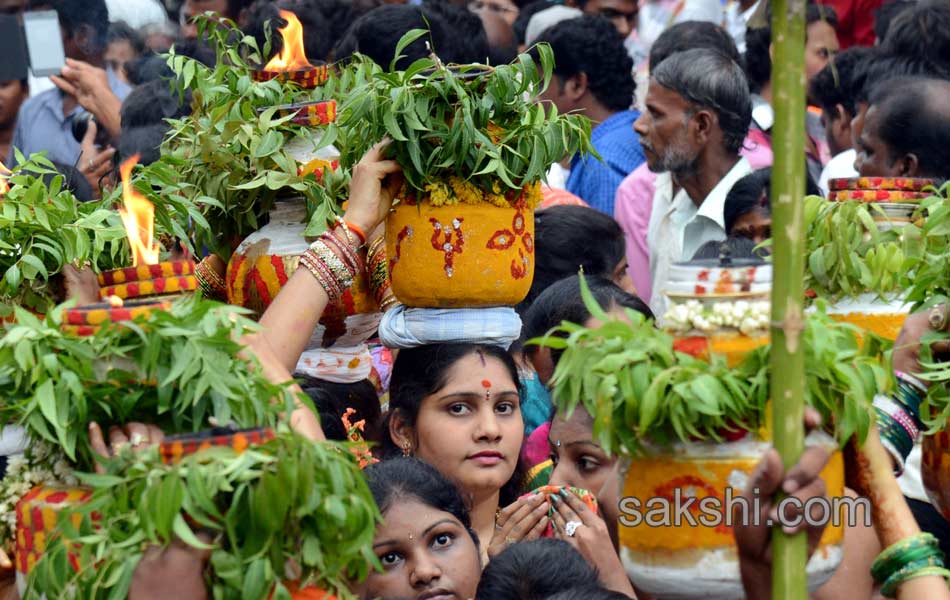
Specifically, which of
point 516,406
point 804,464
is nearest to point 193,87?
point 516,406

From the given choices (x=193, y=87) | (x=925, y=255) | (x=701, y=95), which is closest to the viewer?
(x=925, y=255)

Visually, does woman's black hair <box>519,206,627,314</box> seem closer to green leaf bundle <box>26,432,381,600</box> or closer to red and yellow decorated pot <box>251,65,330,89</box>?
red and yellow decorated pot <box>251,65,330,89</box>

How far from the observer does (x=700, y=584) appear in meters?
2.54

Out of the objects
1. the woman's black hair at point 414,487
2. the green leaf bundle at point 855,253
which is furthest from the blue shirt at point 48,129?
the green leaf bundle at point 855,253

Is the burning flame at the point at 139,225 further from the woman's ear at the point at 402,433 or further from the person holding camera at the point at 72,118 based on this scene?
the person holding camera at the point at 72,118

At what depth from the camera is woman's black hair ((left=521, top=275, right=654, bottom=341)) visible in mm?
4629

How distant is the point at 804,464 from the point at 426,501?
1.52 meters

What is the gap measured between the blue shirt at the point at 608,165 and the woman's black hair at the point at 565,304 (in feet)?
6.41

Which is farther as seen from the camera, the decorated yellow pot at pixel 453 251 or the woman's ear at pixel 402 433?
the woman's ear at pixel 402 433

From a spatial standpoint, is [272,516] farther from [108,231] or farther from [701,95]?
[701,95]

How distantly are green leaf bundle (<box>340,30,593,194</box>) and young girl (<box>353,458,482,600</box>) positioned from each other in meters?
0.74

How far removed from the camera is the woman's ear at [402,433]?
4.39m

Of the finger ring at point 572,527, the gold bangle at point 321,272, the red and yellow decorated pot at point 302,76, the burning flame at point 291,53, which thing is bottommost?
the finger ring at point 572,527

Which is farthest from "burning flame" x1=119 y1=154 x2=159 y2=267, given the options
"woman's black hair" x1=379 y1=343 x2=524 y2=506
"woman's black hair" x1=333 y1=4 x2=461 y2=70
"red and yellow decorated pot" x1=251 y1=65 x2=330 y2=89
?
"woman's black hair" x1=333 y1=4 x2=461 y2=70
